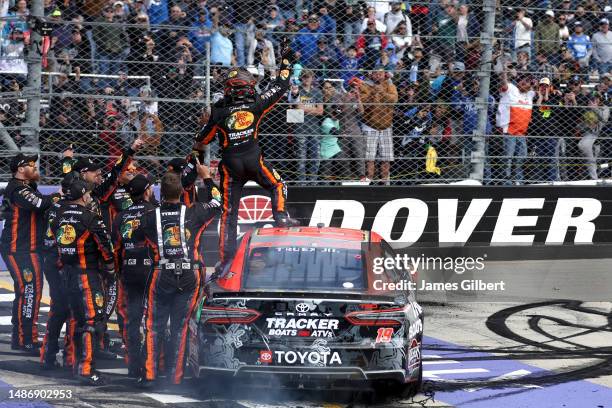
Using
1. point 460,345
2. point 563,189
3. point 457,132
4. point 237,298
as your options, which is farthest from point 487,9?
point 237,298

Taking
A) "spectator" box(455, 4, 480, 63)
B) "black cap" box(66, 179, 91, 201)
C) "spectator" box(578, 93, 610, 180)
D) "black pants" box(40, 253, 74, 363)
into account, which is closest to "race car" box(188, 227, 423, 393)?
"black cap" box(66, 179, 91, 201)

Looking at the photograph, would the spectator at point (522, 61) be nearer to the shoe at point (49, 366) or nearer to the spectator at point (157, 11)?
the spectator at point (157, 11)

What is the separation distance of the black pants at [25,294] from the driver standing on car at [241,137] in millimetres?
1685

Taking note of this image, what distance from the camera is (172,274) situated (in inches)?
320

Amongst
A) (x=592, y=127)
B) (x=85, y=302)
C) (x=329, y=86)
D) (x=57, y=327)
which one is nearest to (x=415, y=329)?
(x=85, y=302)

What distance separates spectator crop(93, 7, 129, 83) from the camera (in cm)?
1277

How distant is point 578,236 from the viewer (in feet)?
45.9

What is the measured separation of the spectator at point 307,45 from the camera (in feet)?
43.7

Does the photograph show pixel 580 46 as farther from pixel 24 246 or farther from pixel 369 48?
pixel 24 246

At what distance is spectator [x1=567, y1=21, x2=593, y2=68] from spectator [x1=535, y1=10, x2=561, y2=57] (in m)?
0.21

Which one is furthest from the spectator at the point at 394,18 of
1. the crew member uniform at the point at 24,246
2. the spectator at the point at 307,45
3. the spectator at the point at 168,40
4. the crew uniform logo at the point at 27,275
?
the crew uniform logo at the point at 27,275

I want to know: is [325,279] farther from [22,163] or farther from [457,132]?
[457,132]

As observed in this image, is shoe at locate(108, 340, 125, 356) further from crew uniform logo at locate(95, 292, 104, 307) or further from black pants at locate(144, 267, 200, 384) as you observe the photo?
black pants at locate(144, 267, 200, 384)

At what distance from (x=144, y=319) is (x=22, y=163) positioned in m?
2.41
